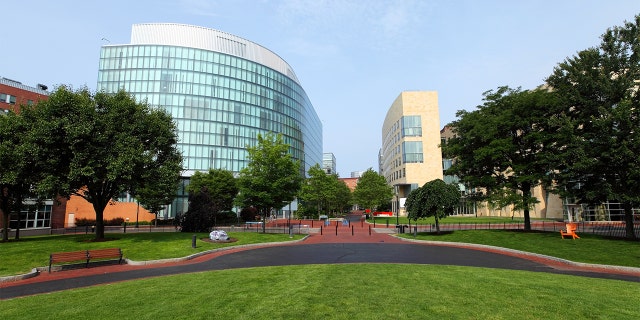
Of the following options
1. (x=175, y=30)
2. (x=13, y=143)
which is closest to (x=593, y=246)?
(x=13, y=143)

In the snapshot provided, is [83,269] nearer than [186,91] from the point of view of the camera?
Yes

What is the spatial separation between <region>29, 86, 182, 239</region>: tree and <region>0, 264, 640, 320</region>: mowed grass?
13895 millimetres

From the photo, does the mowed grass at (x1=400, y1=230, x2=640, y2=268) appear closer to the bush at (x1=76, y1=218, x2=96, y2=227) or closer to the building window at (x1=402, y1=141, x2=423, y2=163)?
the building window at (x1=402, y1=141, x2=423, y2=163)

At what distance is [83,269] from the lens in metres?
16.3

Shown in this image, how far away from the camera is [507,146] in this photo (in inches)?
1134

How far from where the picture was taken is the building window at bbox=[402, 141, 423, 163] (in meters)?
74.6

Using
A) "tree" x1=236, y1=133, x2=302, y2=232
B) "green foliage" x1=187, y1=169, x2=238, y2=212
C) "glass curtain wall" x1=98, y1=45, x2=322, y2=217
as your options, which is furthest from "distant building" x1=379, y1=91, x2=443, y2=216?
"tree" x1=236, y1=133, x2=302, y2=232

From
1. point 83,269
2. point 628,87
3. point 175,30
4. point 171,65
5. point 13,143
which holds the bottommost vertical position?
point 83,269

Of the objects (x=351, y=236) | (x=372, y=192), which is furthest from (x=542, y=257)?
(x=372, y=192)

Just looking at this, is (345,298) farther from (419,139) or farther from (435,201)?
(419,139)

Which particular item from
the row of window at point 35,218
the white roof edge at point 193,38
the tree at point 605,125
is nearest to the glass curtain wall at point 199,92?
the white roof edge at point 193,38

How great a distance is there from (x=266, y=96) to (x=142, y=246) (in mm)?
68433

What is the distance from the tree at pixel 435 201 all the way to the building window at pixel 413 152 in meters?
44.5

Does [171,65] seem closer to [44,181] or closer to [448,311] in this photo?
[44,181]
